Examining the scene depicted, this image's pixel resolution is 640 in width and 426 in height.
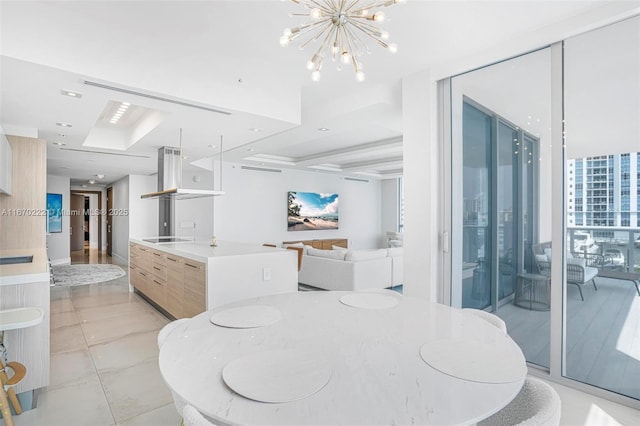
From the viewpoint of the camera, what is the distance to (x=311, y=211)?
882cm

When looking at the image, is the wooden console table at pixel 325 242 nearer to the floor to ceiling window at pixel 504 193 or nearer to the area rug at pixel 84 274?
the area rug at pixel 84 274

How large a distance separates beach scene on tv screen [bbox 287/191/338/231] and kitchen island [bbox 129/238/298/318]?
4474 mm

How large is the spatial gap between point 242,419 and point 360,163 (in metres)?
7.94

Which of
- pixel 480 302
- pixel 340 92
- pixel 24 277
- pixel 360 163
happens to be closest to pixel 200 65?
pixel 340 92

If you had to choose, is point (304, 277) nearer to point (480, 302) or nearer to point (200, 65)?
point (480, 302)

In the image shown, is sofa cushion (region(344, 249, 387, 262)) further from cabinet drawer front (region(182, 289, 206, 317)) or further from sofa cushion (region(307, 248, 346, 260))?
cabinet drawer front (region(182, 289, 206, 317))

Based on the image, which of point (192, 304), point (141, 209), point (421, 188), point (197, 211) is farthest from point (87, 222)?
point (421, 188)

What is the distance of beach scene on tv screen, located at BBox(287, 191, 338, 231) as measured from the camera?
8.41m

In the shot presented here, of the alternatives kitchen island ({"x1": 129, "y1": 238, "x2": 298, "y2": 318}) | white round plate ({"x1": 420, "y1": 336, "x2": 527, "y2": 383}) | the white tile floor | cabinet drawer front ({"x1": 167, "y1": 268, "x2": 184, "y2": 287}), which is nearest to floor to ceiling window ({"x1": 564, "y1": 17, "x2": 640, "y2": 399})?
the white tile floor

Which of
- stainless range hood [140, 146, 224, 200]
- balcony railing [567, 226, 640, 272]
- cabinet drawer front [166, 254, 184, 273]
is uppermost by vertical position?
stainless range hood [140, 146, 224, 200]

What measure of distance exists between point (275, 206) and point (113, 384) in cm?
585

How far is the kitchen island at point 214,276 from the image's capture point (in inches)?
121

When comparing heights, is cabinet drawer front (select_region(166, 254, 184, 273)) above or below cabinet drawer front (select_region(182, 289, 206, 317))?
above

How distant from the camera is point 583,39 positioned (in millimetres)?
2355
